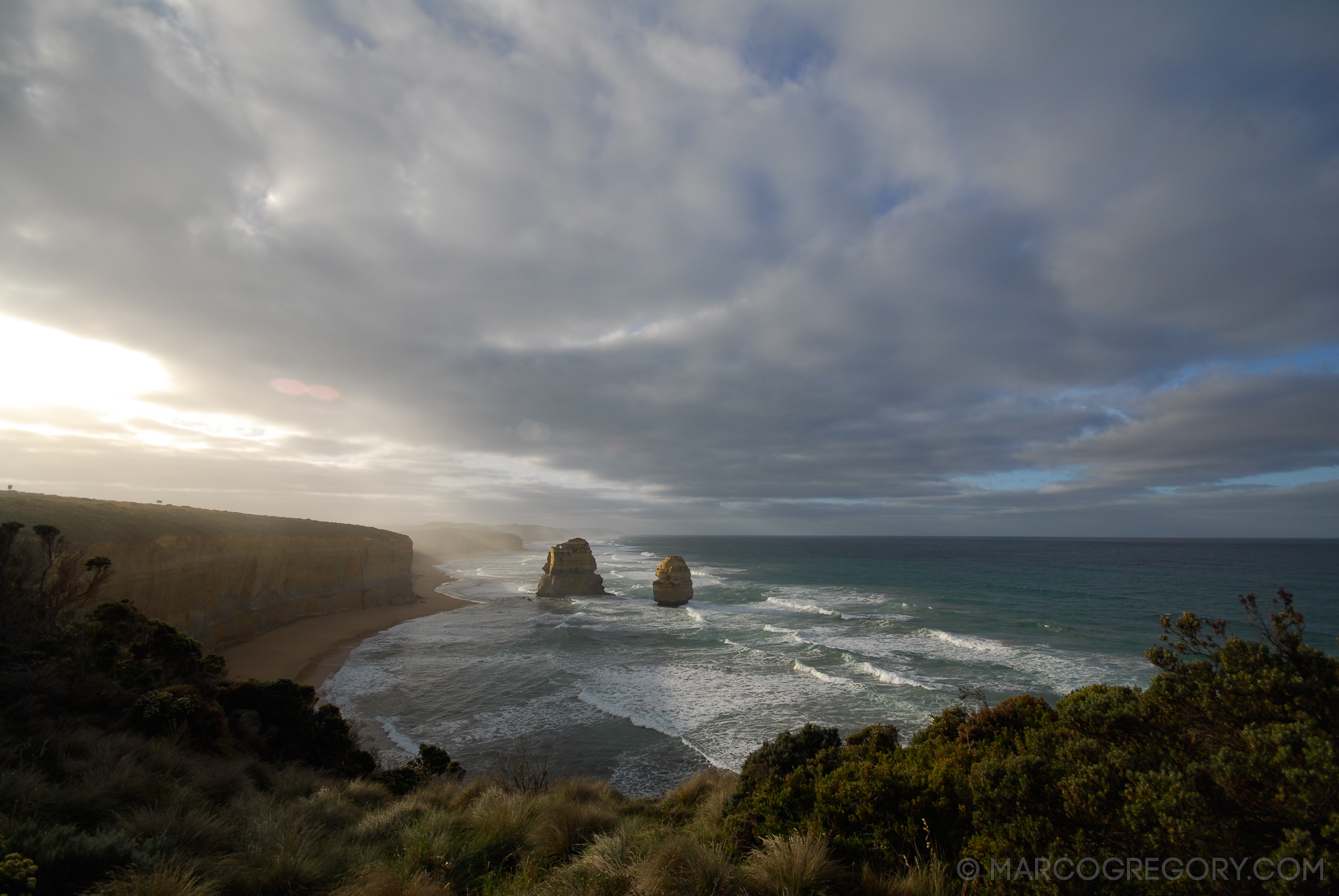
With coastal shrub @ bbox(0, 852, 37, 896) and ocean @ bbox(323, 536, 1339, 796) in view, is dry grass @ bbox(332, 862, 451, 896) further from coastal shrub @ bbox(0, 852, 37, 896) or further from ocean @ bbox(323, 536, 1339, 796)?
ocean @ bbox(323, 536, 1339, 796)

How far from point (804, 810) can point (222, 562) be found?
113 feet

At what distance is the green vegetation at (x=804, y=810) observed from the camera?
4.18 metres

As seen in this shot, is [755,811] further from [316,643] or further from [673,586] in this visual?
[673,586]

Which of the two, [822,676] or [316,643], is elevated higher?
[822,676]

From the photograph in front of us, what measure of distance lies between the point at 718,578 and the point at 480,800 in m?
61.0

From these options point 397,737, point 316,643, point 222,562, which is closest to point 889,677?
point 397,737

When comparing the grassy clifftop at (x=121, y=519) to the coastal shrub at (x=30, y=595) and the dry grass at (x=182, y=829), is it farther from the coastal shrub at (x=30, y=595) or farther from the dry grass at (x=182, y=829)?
the dry grass at (x=182, y=829)

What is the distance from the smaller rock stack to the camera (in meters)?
45.8

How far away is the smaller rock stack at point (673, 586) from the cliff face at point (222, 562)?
21.6 m

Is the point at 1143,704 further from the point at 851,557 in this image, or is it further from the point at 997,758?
the point at 851,557

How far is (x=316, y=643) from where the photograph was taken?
31.2 m

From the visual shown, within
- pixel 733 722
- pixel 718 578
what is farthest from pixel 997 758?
pixel 718 578

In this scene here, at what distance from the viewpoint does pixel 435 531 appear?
158375mm

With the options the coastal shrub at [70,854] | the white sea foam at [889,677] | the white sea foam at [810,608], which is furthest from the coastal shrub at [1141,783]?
the white sea foam at [810,608]
